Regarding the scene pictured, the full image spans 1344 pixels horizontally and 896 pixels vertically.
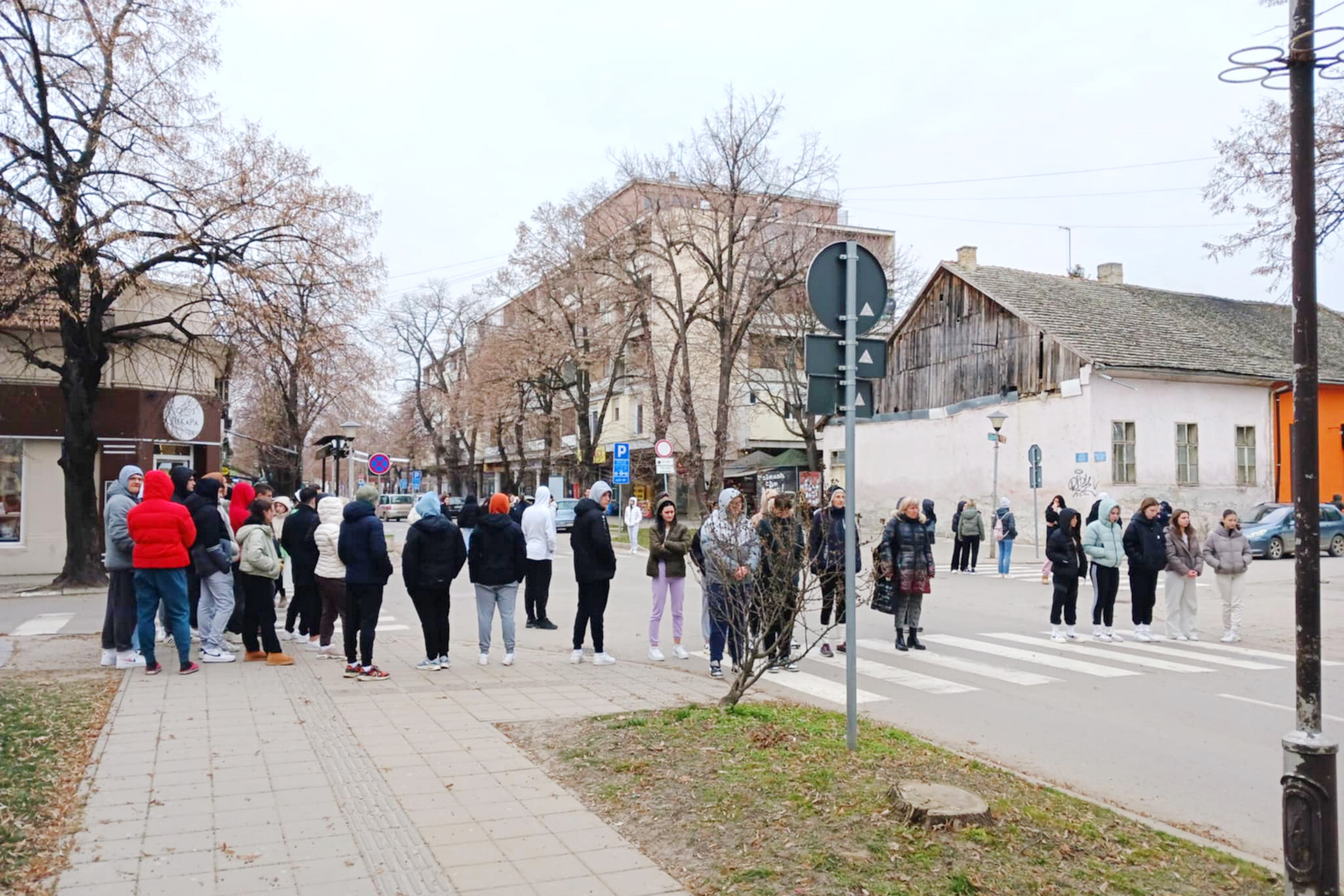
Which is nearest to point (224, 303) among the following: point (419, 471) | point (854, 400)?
point (854, 400)

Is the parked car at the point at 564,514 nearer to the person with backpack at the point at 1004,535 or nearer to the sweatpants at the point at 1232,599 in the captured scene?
the person with backpack at the point at 1004,535

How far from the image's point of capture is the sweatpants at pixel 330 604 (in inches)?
420

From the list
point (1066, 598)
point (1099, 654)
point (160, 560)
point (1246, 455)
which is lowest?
point (1099, 654)

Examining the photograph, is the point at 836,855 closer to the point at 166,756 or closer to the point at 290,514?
the point at 166,756

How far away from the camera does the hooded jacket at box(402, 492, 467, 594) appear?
995 centimetres

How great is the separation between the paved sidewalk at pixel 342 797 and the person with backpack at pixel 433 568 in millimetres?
948

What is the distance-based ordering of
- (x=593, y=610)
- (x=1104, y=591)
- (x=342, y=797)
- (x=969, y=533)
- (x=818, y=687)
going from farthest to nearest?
1. (x=969, y=533)
2. (x=1104, y=591)
3. (x=593, y=610)
4. (x=818, y=687)
5. (x=342, y=797)

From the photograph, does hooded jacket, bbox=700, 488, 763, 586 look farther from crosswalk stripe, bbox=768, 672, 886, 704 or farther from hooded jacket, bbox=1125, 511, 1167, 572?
hooded jacket, bbox=1125, 511, 1167, 572

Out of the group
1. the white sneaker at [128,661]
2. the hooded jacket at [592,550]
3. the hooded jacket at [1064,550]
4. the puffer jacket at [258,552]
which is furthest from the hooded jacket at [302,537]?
the hooded jacket at [1064,550]

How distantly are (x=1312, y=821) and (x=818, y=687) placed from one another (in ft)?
19.4

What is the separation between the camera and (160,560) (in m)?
9.72

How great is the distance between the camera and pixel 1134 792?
645 cm

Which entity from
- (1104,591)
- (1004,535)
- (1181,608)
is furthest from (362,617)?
(1004,535)

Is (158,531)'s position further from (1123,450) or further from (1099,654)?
(1123,450)
